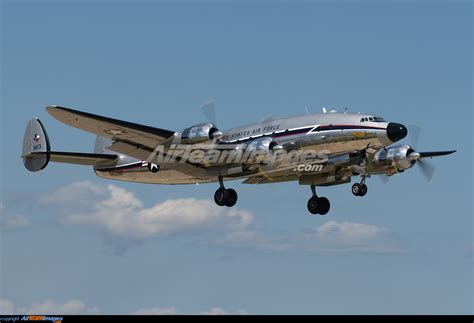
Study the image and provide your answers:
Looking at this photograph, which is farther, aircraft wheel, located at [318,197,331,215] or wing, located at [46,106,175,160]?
aircraft wheel, located at [318,197,331,215]

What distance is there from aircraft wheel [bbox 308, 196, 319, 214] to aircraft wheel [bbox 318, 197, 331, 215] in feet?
0.43

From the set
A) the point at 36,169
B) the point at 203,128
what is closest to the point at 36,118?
the point at 36,169

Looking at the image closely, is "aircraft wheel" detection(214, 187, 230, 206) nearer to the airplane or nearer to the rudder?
the airplane

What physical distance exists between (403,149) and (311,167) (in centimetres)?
445

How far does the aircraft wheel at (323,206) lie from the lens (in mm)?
37469

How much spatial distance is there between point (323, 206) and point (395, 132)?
19.8 ft

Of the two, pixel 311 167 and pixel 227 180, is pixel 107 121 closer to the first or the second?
pixel 227 180

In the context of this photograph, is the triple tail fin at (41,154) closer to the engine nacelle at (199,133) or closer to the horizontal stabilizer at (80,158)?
the horizontal stabilizer at (80,158)

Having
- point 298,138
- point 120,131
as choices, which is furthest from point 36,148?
point 298,138

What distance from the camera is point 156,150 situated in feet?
115

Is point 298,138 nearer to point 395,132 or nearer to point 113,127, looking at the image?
point 395,132

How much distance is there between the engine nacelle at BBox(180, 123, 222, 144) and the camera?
3325 cm

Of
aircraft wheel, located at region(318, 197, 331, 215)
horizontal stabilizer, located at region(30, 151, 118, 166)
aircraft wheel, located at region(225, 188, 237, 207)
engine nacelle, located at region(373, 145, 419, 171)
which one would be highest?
horizontal stabilizer, located at region(30, 151, 118, 166)

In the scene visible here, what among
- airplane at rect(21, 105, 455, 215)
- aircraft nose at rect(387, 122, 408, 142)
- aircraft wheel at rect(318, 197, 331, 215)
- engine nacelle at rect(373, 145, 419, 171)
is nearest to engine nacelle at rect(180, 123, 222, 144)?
airplane at rect(21, 105, 455, 215)
